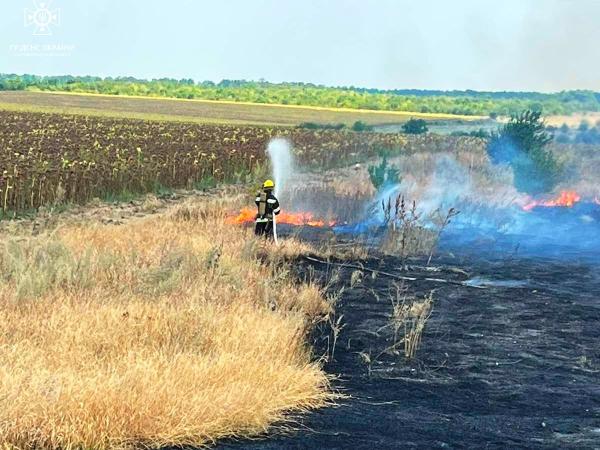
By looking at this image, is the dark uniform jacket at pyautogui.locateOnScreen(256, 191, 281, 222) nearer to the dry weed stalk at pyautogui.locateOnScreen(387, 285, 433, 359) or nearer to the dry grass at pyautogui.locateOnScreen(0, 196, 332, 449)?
the dry grass at pyautogui.locateOnScreen(0, 196, 332, 449)

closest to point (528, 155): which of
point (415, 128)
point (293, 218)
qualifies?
point (293, 218)

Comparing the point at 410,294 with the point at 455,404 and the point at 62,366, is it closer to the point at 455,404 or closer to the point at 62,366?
the point at 455,404

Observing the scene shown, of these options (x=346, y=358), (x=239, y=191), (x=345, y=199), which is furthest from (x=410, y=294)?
(x=239, y=191)

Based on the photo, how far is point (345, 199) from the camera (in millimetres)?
24953

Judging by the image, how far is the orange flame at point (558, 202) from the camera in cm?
2811

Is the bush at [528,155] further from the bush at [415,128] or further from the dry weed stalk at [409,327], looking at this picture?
the bush at [415,128]

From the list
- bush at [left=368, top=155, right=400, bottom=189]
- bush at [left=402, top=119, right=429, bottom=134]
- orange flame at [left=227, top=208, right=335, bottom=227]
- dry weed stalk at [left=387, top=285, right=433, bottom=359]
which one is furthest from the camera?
bush at [left=402, top=119, right=429, bottom=134]

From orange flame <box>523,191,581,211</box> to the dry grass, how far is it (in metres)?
15.6

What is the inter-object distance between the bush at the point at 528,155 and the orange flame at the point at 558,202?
1.91ft

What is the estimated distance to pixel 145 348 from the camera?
28.6 feet

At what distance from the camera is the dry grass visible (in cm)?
714

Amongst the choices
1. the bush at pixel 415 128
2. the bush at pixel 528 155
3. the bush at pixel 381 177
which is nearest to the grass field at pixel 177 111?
the bush at pixel 415 128

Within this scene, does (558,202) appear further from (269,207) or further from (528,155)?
(269,207)

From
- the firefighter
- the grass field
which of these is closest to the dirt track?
the firefighter
